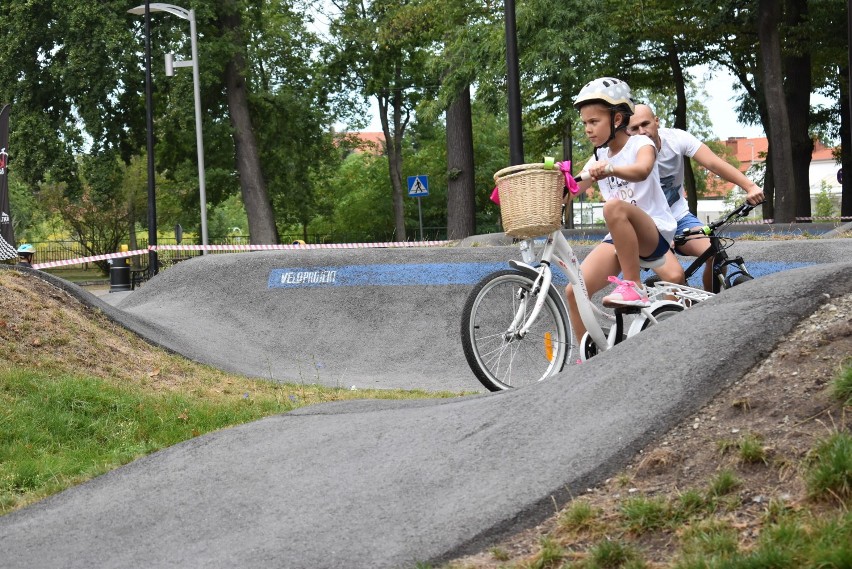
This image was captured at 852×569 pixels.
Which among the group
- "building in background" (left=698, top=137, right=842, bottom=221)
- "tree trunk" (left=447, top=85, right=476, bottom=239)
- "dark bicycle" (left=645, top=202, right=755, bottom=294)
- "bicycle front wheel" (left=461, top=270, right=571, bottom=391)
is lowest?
"bicycle front wheel" (left=461, top=270, right=571, bottom=391)

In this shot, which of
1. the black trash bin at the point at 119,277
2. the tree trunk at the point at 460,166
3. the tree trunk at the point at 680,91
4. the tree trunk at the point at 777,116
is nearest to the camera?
the tree trunk at the point at 777,116

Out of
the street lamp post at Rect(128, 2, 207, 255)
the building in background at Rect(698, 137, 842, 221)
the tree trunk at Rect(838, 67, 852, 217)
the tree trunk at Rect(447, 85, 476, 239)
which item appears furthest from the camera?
the building in background at Rect(698, 137, 842, 221)

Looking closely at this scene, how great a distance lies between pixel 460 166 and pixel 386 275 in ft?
44.8

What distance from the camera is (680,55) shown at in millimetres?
33781

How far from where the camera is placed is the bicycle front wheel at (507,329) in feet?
20.8

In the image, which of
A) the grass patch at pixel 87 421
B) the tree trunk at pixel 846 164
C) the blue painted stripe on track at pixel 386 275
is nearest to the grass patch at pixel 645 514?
the grass patch at pixel 87 421

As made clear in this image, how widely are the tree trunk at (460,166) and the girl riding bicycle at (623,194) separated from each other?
2044 cm

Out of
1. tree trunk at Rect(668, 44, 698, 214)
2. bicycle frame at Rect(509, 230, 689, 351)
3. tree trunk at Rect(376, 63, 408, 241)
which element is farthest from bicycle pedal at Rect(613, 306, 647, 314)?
tree trunk at Rect(376, 63, 408, 241)

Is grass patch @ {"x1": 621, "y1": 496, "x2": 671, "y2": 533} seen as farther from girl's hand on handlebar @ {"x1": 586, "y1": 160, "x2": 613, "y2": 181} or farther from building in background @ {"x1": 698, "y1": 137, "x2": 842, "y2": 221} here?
building in background @ {"x1": 698, "y1": 137, "x2": 842, "y2": 221}

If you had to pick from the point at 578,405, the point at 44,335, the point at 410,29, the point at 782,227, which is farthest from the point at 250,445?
the point at 410,29

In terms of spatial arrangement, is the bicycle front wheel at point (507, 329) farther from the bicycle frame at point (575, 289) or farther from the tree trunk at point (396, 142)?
the tree trunk at point (396, 142)

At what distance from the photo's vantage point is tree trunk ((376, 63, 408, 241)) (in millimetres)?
42875

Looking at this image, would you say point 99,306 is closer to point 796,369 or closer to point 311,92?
point 796,369

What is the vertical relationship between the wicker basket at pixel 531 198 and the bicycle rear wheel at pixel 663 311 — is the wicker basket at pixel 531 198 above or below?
above
